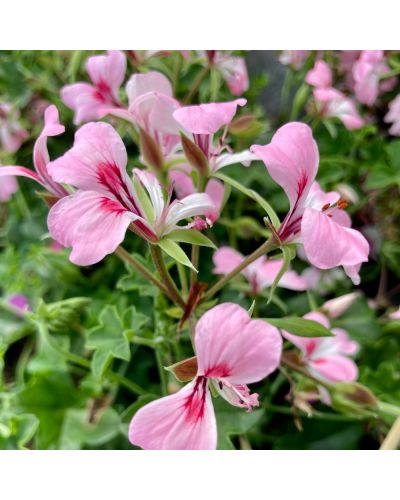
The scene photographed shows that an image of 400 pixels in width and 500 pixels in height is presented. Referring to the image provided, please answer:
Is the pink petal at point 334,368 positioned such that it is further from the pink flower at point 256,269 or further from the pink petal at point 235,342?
the pink petal at point 235,342

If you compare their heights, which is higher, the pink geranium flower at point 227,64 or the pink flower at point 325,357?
the pink geranium flower at point 227,64

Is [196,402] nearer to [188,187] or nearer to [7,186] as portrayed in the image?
[188,187]

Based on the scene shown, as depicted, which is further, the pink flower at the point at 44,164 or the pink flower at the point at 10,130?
the pink flower at the point at 10,130

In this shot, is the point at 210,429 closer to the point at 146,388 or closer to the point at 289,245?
the point at 289,245

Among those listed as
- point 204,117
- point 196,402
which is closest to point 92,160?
point 204,117

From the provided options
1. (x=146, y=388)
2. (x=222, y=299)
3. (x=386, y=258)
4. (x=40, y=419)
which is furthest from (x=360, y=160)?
(x=40, y=419)

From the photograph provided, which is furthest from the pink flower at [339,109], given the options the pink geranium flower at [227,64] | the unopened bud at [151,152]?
the unopened bud at [151,152]

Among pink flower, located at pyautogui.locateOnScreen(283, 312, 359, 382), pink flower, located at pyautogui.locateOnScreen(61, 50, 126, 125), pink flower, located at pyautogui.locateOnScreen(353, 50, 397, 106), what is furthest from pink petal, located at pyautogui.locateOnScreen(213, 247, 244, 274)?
pink flower, located at pyautogui.locateOnScreen(353, 50, 397, 106)
